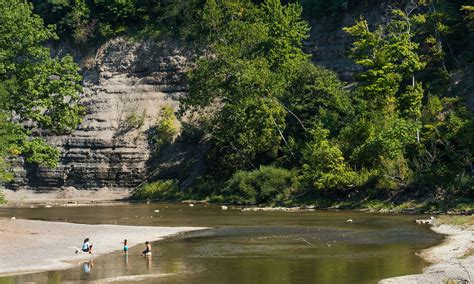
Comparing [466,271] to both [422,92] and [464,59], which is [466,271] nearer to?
[422,92]

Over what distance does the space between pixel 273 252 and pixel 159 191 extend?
4509 centimetres

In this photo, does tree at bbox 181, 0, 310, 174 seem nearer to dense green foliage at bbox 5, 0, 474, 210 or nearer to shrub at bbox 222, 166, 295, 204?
dense green foliage at bbox 5, 0, 474, 210

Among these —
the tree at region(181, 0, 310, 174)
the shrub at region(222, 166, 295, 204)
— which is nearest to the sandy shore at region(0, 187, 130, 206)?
the tree at region(181, 0, 310, 174)

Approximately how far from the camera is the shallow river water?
3106 centimetres

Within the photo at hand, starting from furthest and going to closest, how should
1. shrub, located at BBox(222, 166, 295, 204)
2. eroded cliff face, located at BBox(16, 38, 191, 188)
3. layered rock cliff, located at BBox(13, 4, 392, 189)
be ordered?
eroded cliff face, located at BBox(16, 38, 191, 188)
layered rock cliff, located at BBox(13, 4, 392, 189)
shrub, located at BBox(222, 166, 295, 204)

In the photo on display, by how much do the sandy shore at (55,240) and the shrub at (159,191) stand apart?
95.0 ft

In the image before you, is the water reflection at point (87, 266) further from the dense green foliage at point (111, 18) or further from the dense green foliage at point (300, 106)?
the dense green foliage at point (111, 18)

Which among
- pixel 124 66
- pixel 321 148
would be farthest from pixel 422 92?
pixel 124 66

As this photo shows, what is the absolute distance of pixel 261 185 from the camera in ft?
226

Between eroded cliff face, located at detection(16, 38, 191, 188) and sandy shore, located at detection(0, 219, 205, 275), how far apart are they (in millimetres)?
34667

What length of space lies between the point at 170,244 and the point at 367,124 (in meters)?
27.9

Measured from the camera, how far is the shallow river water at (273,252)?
102 ft

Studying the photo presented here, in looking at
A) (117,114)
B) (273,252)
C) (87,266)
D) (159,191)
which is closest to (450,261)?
(273,252)

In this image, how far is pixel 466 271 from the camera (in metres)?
27.9
